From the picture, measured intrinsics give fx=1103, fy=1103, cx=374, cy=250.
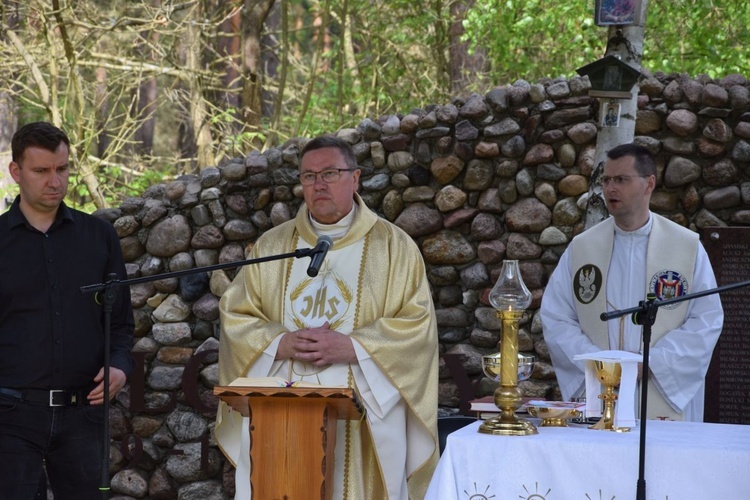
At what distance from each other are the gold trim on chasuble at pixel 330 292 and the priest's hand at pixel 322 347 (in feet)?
0.83

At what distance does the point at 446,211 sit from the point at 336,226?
1.89 m

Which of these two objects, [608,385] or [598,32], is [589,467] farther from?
[598,32]

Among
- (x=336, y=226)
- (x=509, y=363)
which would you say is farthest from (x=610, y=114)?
(x=509, y=363)

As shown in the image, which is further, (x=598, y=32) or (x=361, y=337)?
(x=598, y=32)

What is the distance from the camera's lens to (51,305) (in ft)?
15.4

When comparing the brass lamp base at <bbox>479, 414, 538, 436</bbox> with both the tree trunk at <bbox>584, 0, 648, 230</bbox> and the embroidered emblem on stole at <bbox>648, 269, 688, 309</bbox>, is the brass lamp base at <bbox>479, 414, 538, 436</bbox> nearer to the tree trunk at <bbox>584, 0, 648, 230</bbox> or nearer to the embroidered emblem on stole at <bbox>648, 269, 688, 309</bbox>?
the embroidered emblem on stole at <bbox>648, 269, 688, 309</bbox>

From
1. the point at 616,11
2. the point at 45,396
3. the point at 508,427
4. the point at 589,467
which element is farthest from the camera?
the point at 616,11

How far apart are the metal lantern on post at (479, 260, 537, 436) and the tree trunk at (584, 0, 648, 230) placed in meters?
2.55

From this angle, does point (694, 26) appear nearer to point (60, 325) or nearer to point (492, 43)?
point (492, 43)

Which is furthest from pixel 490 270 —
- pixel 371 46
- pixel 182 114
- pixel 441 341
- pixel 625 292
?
pixel 182 114

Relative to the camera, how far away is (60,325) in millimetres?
4680

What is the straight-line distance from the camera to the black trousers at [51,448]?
455 centimetres

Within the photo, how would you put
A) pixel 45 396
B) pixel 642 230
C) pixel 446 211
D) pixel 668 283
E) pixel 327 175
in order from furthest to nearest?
pixel 446 211
pixel 642 230
pixel 668 283
pixel 327 175
pixel 45 396

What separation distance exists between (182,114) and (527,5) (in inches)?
192
